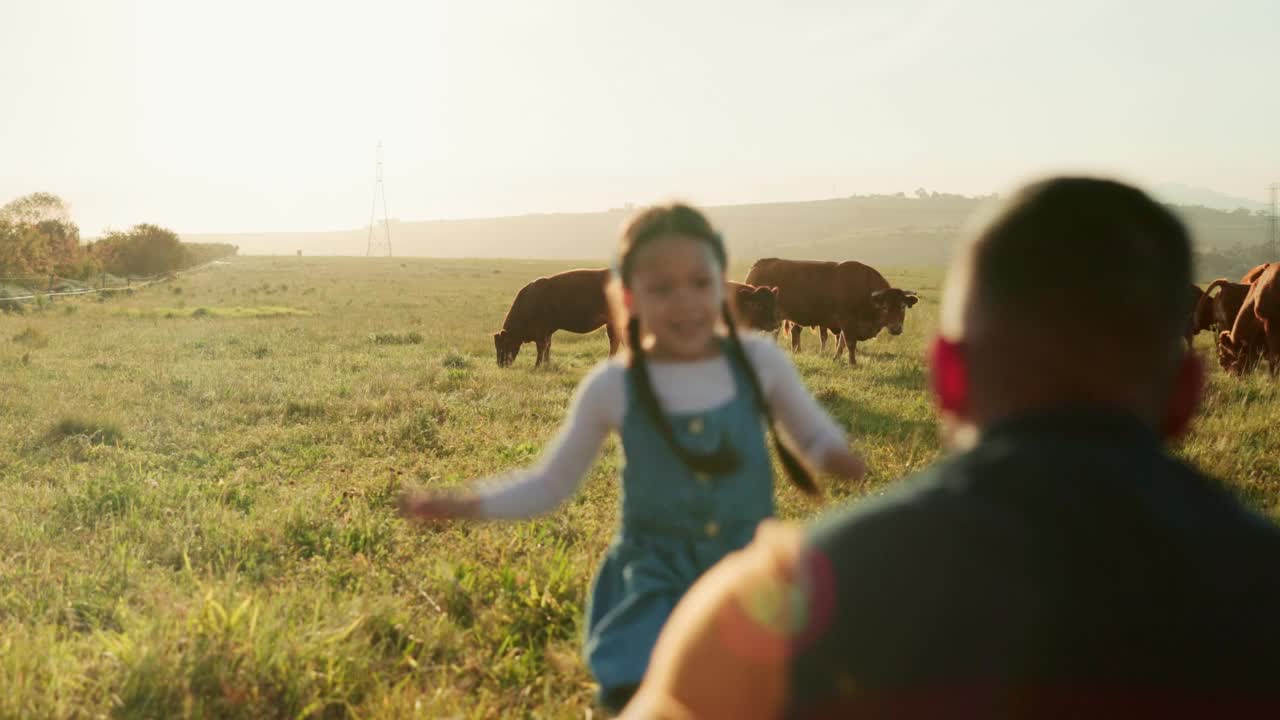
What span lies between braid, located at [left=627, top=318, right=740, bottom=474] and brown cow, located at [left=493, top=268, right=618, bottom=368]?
39.2 feet

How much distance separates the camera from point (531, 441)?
7840mm

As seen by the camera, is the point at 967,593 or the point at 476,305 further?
the point at 476,305

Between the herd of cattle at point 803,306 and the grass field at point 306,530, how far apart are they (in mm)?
1404

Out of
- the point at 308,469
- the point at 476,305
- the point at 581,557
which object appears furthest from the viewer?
the point at 476,305

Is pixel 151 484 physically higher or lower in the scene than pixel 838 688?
Result: lower

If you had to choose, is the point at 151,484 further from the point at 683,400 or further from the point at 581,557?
the point at 683,400

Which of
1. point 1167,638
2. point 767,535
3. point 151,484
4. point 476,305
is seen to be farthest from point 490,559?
point 476,305

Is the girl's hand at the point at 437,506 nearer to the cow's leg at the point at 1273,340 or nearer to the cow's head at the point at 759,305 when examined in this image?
the cow's head at the point at 759,305

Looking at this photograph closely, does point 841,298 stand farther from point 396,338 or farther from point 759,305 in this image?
point 396,338

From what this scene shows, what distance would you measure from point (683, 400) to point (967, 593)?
1468 millimetres

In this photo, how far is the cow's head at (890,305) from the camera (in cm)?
1523

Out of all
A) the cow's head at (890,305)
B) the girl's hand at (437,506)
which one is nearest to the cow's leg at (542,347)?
the cow's head at (890,305)

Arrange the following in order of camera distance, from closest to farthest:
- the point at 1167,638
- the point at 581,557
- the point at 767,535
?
the point at 1167,638
the point at 767,535
the point at 581,557

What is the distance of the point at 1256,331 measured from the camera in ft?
39.1
